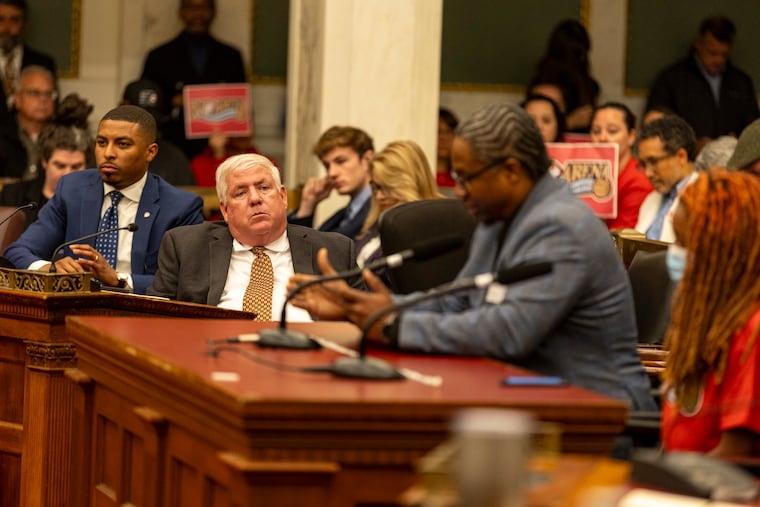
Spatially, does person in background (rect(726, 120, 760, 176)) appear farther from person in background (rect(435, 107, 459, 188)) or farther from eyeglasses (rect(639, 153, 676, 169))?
person in background (rect(435, 107, 459, 188))

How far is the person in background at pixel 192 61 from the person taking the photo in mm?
11117

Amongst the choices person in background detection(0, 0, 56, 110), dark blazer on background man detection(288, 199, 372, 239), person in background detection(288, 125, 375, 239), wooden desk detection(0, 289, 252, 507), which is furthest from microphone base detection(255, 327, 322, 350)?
person in background detection(0, 0, 56, 110)

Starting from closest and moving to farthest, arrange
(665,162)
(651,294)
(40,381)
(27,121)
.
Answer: (40,381)
(651,294)
(665,162)
(27,121)

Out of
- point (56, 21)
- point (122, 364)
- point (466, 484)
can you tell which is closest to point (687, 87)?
point (56, 21)

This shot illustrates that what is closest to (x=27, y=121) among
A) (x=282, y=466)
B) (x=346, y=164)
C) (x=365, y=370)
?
(x=346, y=164)

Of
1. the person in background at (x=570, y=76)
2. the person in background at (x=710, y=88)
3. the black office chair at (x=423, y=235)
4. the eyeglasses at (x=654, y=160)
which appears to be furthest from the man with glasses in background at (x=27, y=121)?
the black office chair at (x=423, y=235)

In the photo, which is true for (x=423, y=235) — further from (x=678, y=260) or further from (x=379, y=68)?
(x=379, y=68)

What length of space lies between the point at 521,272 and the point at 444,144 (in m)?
7.14

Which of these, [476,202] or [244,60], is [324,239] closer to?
[476,202]

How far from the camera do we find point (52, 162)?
8266 mm

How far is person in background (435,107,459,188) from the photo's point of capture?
10438 mm

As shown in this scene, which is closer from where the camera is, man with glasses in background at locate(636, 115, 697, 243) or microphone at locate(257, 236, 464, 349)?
microphone at locate(257, 236, 464, 349)

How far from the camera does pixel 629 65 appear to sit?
1259 cm

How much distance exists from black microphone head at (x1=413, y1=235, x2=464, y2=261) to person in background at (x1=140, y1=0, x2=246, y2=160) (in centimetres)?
728
